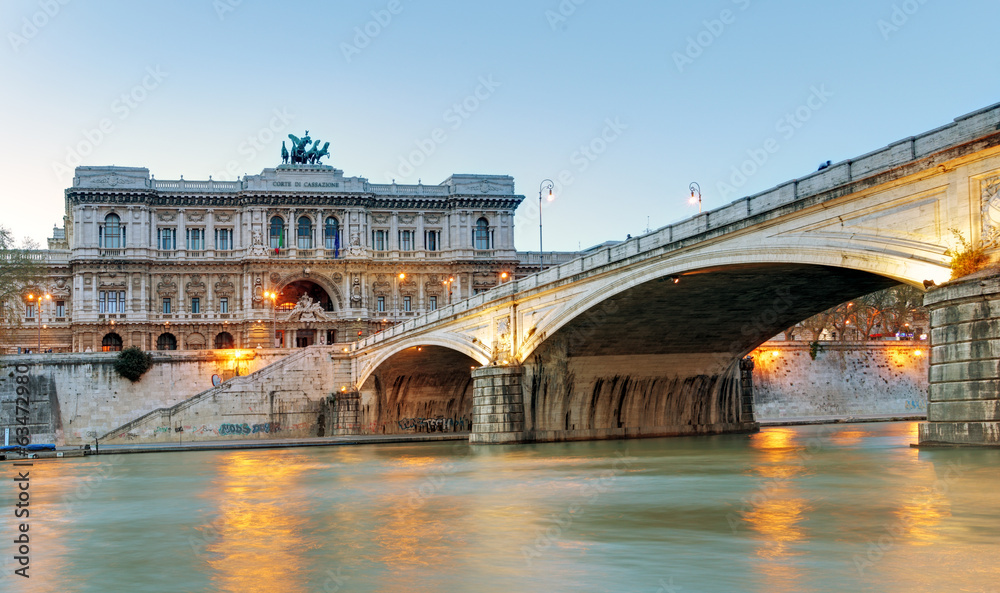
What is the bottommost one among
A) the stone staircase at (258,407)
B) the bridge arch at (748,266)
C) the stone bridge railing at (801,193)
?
the stone staircase at (258,407)

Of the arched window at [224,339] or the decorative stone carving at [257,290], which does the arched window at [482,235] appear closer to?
the decorative stone carving at [257,290]

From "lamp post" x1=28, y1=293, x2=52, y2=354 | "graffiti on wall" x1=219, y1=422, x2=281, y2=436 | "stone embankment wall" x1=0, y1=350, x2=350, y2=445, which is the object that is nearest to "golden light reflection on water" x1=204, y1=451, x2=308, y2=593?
"graffiti on wall" x1=219, y1=422, x2=281, y2=436

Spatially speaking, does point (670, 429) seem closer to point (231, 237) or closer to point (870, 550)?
point (870, 550)

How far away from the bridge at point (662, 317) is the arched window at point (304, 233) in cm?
2360

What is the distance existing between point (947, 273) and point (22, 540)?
2267cm

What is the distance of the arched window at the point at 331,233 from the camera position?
94150mm

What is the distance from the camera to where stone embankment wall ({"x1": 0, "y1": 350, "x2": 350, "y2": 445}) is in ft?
233

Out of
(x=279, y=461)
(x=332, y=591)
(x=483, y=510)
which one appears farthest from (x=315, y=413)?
(x=332, y=591)

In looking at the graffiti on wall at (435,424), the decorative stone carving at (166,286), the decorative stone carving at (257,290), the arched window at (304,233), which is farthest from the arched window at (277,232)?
the graffiti on wall at (435,424)

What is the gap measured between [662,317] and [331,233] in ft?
176

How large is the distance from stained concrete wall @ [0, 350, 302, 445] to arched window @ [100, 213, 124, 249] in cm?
1920

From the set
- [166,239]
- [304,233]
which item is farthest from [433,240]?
[166,239]

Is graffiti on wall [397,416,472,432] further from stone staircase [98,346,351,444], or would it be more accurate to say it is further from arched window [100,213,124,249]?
arched window [100,213,124,249]

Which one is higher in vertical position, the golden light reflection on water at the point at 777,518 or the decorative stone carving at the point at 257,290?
the decorative stone carving at the point at 257,290
